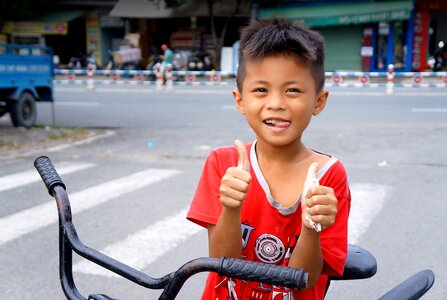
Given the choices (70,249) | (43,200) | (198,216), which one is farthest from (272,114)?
(43,200)

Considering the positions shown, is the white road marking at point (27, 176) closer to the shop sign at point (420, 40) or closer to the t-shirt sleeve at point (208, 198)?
the t-shirt sleeve at point (208, 198)

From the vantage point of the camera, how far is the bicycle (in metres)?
1.08

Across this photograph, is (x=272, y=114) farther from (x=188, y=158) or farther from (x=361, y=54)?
(x=361, y=54)

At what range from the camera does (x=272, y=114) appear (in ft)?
4.92

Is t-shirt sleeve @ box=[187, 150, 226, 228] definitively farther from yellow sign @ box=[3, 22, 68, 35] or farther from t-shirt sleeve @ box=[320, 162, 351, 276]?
yellow sign @ box=[3, 22, 68, 35]

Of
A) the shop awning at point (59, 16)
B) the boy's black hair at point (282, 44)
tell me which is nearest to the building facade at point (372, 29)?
the shop awning at point (59, 16)

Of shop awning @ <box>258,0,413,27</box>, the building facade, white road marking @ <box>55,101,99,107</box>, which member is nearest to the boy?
white road marking @ <box>55,101,99,107</box>

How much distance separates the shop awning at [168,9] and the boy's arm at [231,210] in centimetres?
2463

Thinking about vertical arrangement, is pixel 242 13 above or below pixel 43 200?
above

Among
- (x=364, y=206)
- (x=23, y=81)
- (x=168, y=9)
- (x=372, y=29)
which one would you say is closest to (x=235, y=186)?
(x=364, y=206)

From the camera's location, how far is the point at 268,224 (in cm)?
162

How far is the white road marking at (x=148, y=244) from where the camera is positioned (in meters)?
4.00

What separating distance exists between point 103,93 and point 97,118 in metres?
5.67

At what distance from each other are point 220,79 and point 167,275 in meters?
19.7
